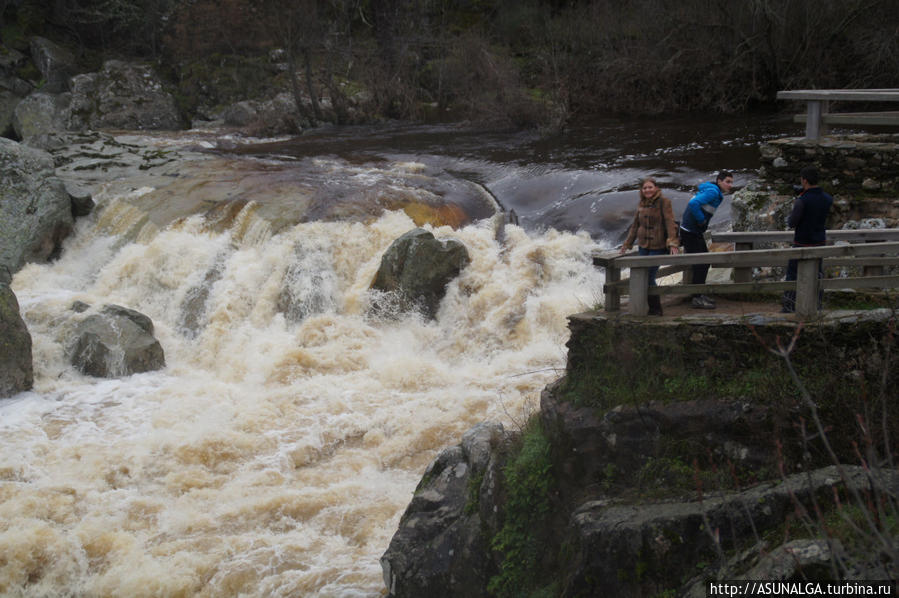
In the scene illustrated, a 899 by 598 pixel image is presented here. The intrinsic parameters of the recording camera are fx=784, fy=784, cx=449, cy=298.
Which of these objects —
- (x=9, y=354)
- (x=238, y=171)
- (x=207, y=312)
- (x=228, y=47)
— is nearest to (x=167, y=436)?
(x=9, y=354)

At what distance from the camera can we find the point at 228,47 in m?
29.5

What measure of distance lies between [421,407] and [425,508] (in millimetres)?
3177

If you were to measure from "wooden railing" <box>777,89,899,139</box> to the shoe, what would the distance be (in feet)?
11.1

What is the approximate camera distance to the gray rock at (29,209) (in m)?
14.7

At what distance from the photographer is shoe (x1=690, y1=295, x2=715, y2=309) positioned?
6.58 metres

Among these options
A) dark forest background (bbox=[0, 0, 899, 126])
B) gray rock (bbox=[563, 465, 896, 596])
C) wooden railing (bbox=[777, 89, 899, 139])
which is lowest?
gray rock (bbox=[563, 465, 896, 596])

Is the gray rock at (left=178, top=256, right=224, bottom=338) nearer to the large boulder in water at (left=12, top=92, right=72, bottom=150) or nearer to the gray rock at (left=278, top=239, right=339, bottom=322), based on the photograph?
the gray rock at (left=278, top=239, right=339, bottom=322)

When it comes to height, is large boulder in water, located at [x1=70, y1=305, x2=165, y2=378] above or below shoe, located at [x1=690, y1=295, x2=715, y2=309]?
below

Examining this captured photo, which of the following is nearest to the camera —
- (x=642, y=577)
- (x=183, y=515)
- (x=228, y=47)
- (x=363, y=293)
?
(x=642, y=577)

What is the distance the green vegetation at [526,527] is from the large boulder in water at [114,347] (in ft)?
23.5

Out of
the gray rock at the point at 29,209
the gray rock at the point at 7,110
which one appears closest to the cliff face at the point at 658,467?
the gray rock at the point at 29,209

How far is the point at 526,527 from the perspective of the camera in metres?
6.05

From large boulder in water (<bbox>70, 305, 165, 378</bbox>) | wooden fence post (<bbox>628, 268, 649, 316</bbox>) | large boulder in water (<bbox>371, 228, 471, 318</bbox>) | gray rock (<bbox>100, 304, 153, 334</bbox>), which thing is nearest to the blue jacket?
wooden fence post (<bbox>628, 268, 649, 316</bbox>)

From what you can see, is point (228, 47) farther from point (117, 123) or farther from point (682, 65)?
point (682, 65)
